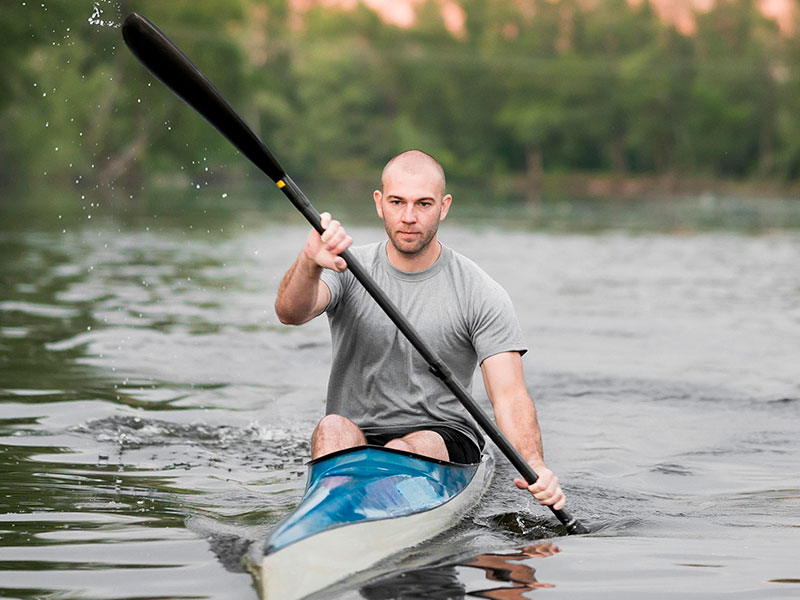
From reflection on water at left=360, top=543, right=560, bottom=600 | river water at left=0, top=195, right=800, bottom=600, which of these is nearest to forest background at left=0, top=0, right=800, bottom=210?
river water at left=0, top=195, right=800, bottom=600

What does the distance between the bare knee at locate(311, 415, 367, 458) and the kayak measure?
0.88 feet

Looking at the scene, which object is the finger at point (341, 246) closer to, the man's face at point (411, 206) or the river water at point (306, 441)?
the man's face at point (411, 206)

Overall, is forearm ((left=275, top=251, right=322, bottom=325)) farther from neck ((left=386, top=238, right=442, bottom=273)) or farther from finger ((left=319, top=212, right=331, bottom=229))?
neck ((left=386, top=238, right=442, bottom=273))

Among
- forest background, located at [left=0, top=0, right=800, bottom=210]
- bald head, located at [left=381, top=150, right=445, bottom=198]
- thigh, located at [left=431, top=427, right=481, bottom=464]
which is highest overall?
forest background, located at [left=0, top=0, right=800, bottom=210]

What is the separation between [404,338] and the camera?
580cm

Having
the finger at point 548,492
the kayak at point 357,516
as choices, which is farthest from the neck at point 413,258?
the finger at point 548,492

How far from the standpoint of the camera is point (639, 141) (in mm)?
89625

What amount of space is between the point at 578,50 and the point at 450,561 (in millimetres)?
104157

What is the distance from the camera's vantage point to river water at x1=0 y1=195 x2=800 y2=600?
16.8 ft

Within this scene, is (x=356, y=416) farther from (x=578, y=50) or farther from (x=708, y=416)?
(x=578, y=50)

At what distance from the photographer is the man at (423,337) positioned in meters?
5.61

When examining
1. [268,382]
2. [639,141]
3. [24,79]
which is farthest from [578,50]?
[268,382]

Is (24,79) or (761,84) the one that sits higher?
(761,84)

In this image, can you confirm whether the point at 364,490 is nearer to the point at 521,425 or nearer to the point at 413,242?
the point at 521,425
